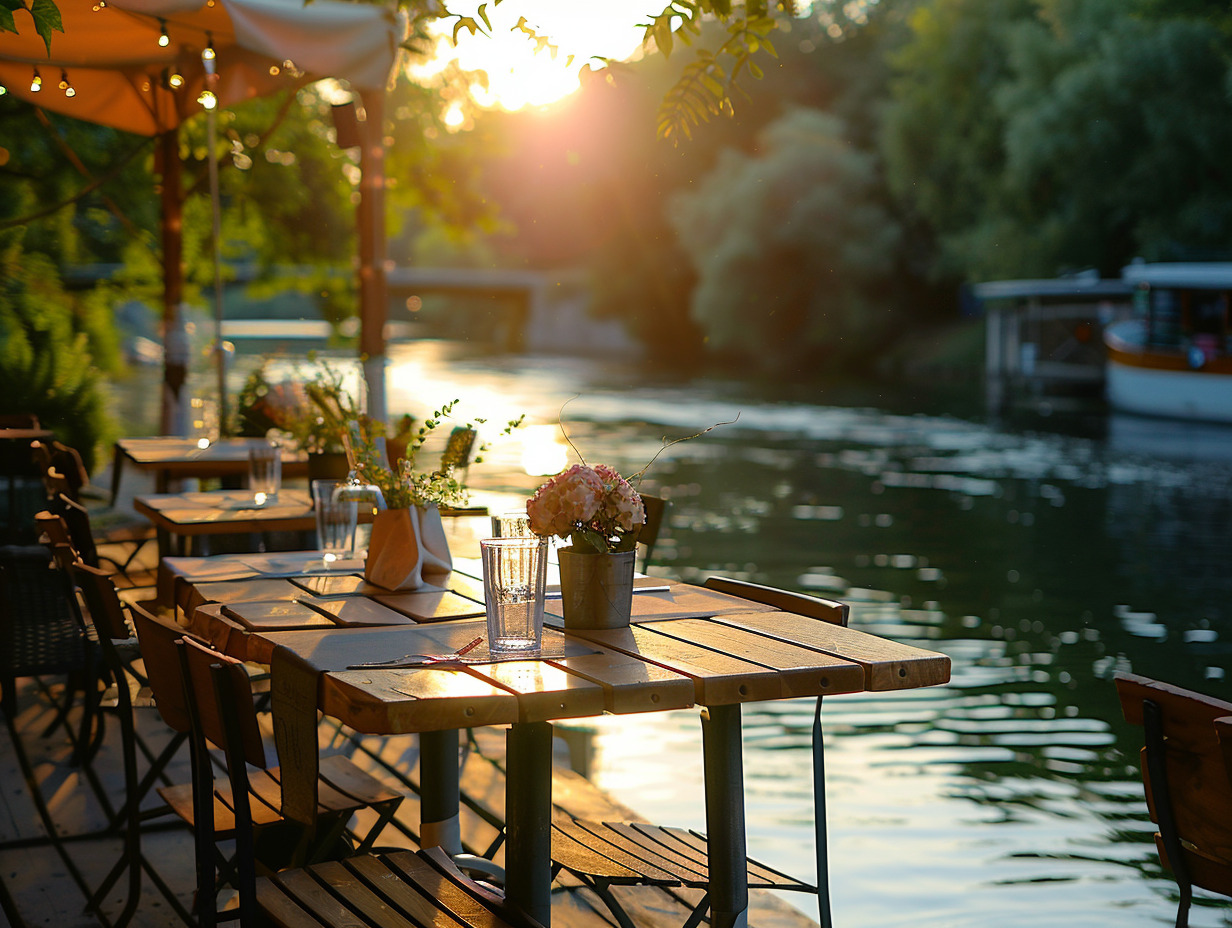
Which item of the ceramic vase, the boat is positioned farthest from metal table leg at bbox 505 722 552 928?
the boat

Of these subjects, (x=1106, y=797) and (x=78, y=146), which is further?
(x=78, y=146)

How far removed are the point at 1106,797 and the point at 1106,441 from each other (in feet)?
56.8

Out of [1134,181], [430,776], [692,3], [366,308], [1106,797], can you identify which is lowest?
[1106,797]

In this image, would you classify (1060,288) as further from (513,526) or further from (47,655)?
(513,526)

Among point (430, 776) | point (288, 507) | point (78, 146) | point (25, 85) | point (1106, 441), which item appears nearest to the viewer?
point (430, 776)

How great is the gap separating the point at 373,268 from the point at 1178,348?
881 inches

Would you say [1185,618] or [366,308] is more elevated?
[366,308]

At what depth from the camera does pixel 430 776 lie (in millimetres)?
3191

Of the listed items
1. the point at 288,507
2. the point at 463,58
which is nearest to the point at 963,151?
the point at 463,58

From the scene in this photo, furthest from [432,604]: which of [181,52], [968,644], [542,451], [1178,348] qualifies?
[1178,348]

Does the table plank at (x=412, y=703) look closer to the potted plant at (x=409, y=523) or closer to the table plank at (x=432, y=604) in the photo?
the table plank at (x=432, y=604)

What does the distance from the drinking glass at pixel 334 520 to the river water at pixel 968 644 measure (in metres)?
1.51

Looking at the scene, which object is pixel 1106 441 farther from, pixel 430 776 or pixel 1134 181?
pixel 430 776

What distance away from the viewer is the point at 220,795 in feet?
8.96
